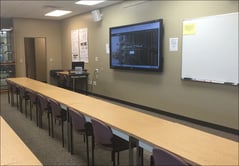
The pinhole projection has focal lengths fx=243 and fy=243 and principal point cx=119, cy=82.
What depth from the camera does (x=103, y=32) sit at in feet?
24.3

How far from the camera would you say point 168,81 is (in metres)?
5.23

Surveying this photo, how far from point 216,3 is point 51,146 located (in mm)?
3645

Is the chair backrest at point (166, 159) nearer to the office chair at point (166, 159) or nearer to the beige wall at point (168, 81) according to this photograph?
the office chair at point (166, 159)

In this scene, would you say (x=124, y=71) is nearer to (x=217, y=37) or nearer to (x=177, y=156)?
(x=217, y=37)

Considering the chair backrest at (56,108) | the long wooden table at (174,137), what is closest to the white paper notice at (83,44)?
the chair backrest at (56,108)

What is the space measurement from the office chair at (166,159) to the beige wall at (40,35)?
8.79 m

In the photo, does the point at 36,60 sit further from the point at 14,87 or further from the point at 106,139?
the point at 106,139

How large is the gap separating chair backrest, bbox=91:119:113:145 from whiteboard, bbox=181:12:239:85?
257 centimetres

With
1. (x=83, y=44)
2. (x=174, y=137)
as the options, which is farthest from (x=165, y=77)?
(x=83, y=44)

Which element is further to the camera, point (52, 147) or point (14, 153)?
point (52, 147)

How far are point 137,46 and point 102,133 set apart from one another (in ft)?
12.5

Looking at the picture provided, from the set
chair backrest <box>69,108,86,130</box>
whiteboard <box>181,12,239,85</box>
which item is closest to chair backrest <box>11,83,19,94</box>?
chair backrest <box>69,108,86,130</box>

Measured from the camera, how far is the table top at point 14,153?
64.8 inches

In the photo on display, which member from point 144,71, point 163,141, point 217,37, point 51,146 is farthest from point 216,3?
point 51,146
